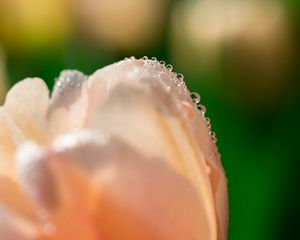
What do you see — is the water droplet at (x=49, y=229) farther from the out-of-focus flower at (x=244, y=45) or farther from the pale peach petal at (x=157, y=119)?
the out-of-focus flower at (x=244, y=45)

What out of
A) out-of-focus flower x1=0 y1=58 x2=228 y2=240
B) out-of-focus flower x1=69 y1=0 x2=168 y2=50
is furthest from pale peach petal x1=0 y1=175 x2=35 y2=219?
out-of-focus flower x1=69 y1=0 x2=168 y2=50

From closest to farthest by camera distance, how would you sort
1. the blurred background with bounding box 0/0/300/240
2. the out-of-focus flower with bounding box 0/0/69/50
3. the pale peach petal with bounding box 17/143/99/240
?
the pale peach petal with bounding box 17/143/99/240 → the blurred background with bounding box 0/0/300/240 → the out-of-focus flower with bounding box 0/0/69/50

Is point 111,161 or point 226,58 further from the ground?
point 226,58

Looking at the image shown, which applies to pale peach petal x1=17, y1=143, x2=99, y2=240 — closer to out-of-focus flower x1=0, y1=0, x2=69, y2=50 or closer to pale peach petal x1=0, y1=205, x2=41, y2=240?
pale peach petal x1=0, y1=205, x2=41, y2=240

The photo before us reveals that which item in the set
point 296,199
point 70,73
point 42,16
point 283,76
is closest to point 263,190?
point 296,199

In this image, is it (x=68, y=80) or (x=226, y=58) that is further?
(x=226, y=58)

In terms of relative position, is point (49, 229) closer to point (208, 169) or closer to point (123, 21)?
point (208, 169)

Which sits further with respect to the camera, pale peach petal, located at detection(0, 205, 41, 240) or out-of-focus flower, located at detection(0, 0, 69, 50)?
out-of-focus flower, located at detection(0, 0, 69, 50)

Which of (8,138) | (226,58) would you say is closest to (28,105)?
(8,138)
